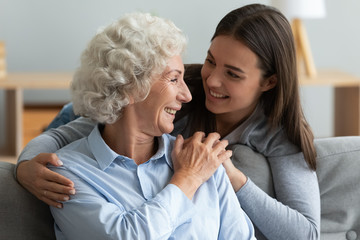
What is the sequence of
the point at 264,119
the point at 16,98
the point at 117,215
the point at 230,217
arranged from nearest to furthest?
the point at 117,215
the point at 230,217
the point at 264,119
the point at 16,98

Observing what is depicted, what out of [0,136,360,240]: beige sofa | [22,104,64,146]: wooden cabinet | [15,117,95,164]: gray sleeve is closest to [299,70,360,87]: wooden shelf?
[22,104,64,146]: wooden cabinet

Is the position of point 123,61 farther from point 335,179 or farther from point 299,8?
point 299,8

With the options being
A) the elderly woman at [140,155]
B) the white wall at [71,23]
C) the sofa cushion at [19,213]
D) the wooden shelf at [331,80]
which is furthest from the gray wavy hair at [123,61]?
the white wall at [71,23]

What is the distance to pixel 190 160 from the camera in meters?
1.78

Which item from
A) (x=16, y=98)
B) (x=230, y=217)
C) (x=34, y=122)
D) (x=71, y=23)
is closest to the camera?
(x=230, y=217)

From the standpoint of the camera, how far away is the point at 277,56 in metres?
2.04

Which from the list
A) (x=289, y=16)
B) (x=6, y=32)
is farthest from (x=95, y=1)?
(x=289, y=16)

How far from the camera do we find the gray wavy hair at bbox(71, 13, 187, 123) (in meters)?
1.70

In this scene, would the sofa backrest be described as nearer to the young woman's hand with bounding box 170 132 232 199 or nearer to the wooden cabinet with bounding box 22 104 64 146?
the young woman's hand with bounding box 170 132 232 199

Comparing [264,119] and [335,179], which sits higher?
[264,119]

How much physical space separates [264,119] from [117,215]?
2.38ft

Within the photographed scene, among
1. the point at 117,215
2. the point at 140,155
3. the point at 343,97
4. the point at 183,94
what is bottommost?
the point at 343,97

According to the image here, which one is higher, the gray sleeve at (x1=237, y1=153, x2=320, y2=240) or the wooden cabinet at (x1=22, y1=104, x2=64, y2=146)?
the gray sleeve at (x1=237, y1=153, x2=320, y2=240)

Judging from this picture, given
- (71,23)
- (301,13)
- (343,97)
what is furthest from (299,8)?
(71,23)
